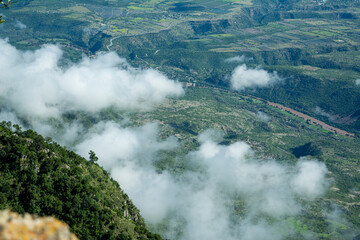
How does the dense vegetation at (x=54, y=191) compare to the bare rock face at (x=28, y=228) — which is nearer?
the bare rock face at (x=28, y=228)

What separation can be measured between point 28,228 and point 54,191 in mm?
122998

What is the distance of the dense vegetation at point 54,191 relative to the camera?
121875 mm

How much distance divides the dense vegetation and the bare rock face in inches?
4110

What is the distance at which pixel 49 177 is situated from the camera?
A: 134m

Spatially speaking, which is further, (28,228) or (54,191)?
(54,191)

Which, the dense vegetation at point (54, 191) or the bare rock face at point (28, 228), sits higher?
the bare rock face at point (28, 228)

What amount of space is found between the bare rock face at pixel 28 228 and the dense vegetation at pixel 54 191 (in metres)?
104

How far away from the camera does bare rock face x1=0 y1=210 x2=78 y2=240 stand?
1619 cm

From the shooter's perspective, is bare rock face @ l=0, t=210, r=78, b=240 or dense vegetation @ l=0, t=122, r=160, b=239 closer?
bare rock face @ l=0, t=210, r=78, b=240

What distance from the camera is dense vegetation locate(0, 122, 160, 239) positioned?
122 m

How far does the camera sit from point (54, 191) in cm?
13088

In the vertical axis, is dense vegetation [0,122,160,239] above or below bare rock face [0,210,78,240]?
below

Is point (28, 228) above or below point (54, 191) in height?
above

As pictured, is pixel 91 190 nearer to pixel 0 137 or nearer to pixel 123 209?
pixel 123 209
